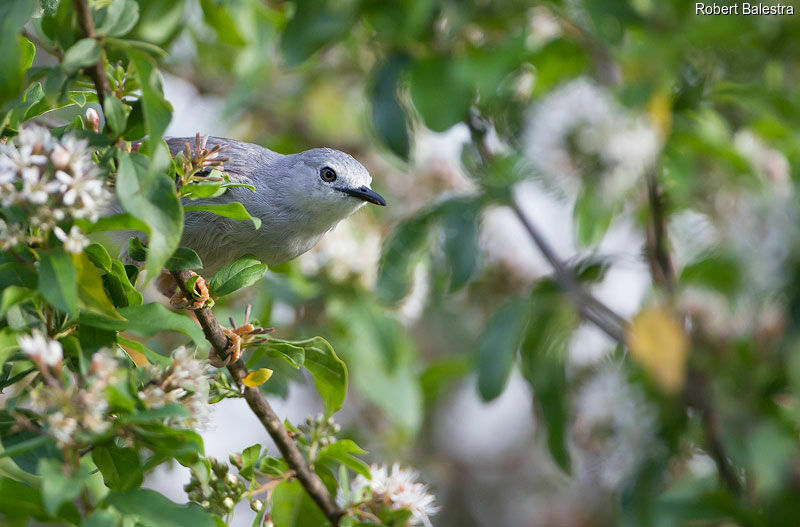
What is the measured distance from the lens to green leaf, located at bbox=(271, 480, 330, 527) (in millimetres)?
2883

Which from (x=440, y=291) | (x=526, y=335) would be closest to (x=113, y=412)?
(x=526, y=335)

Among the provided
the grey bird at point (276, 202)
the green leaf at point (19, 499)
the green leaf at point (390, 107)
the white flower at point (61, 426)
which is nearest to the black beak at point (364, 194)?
the grey bird at point (276, 202)

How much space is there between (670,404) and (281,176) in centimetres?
208

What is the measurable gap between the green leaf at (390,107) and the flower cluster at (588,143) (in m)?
0.63

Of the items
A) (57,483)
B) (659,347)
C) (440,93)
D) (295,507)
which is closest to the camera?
(57,483)

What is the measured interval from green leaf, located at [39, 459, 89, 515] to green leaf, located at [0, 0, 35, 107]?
820 mm

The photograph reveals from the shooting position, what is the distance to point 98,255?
222 cm

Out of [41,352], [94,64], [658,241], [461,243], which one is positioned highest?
[94,64]

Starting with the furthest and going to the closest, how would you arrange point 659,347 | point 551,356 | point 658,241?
point 551,356
point 658,241
point 659,347

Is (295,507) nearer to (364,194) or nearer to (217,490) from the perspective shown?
(217,490)

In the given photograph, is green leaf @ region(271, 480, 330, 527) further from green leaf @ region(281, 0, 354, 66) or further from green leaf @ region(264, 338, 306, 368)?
green leaf @ region(281, 0, 354, 66)

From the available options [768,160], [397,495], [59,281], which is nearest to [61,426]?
[59,281]

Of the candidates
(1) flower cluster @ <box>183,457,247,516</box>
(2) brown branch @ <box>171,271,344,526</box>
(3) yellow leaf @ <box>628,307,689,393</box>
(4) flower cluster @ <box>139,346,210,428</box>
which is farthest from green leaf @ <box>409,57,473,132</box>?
(4) flower cluster @ <box>139,346,210,428</box>

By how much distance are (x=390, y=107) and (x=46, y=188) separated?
2496 millimetres
